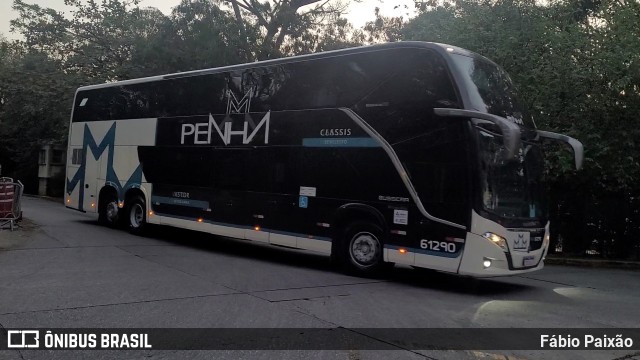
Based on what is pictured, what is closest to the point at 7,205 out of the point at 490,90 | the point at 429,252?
the point at 429,252

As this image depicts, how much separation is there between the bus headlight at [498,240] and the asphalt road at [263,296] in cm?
84

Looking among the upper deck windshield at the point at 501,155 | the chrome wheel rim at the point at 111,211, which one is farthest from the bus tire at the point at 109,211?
the upper deck windshield at the point at 501,155

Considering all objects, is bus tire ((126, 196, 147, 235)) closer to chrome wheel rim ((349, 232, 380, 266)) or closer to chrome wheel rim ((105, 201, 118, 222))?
chrome wheel rim ((105, 201, 118, 222))

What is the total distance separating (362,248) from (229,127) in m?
4.26

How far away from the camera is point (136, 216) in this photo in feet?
46.3

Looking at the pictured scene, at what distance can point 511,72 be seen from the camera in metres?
14.2

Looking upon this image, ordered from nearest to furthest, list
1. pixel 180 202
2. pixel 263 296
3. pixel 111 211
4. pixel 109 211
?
pixel 263 296 → pixel 180 202 → pixel 111 211 → pixel 109 211

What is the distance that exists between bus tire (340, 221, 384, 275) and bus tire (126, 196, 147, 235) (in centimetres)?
653

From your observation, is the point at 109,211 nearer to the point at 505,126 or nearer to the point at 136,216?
the point at 136,216

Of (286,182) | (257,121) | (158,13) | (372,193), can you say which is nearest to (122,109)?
(257,121)

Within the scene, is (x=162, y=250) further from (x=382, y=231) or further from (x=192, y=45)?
(x=192, y=45)

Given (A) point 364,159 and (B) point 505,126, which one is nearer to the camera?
(B) point 505,126

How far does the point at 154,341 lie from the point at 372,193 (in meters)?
4.95

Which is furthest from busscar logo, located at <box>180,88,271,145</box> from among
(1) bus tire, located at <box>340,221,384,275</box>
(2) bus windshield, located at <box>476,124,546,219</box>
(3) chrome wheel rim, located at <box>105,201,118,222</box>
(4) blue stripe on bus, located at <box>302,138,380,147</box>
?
(2) bus windshield, located at <box>476,124,546,219</box>
